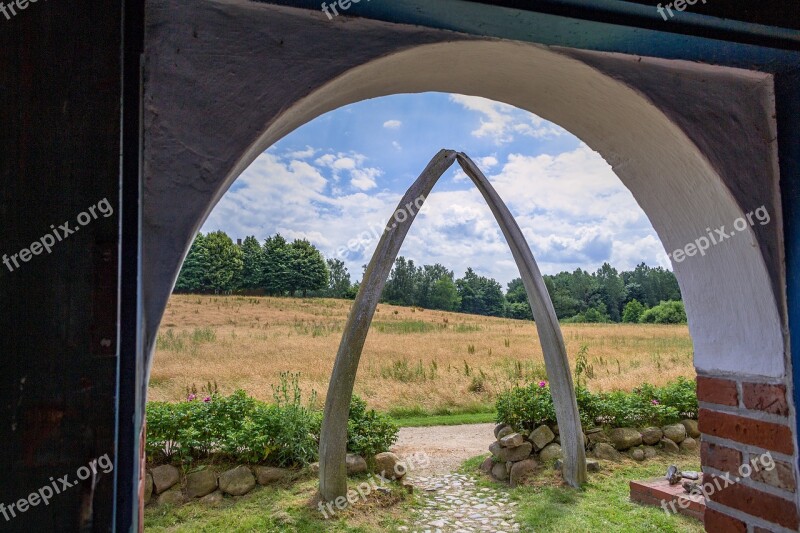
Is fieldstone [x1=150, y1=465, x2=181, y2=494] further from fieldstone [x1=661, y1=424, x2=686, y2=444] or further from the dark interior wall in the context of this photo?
fieldstone [x1=661, y1=424, x2=686, y2=444]

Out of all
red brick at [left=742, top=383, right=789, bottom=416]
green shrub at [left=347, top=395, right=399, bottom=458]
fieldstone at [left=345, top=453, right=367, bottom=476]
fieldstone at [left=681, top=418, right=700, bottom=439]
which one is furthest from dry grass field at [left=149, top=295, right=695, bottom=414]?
red brick at [left=742, top=383, right=789, bottom=416]

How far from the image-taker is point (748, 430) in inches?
57.8

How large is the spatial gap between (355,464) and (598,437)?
3296mm

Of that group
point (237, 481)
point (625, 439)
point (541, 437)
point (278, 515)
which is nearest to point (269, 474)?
point (237, 481)

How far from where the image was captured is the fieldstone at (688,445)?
6742mm

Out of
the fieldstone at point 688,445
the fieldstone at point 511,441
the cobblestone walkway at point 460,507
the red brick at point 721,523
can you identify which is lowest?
the cobblestone walkway at point 460,507

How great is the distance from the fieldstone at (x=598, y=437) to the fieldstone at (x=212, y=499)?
4588mm

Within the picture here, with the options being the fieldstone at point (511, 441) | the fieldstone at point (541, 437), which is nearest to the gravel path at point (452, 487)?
the fieldstone at point (511, 441)

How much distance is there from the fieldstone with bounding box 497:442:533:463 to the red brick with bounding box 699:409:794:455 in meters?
5.01

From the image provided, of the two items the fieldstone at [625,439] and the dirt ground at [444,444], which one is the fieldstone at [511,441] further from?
the fieldstone at [625,439]

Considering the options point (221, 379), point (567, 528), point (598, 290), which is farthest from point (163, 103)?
point (598, 290)

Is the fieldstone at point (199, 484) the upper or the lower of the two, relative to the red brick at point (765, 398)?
lower

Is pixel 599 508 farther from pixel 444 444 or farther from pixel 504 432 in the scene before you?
pixel 444 444

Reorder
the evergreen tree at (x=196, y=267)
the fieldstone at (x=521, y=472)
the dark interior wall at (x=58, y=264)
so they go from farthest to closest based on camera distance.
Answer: the evergreen tree at (x=196, y=267), the fieldstone at (x=521, y=472), the dark interior wall at (x=58, y=264)
